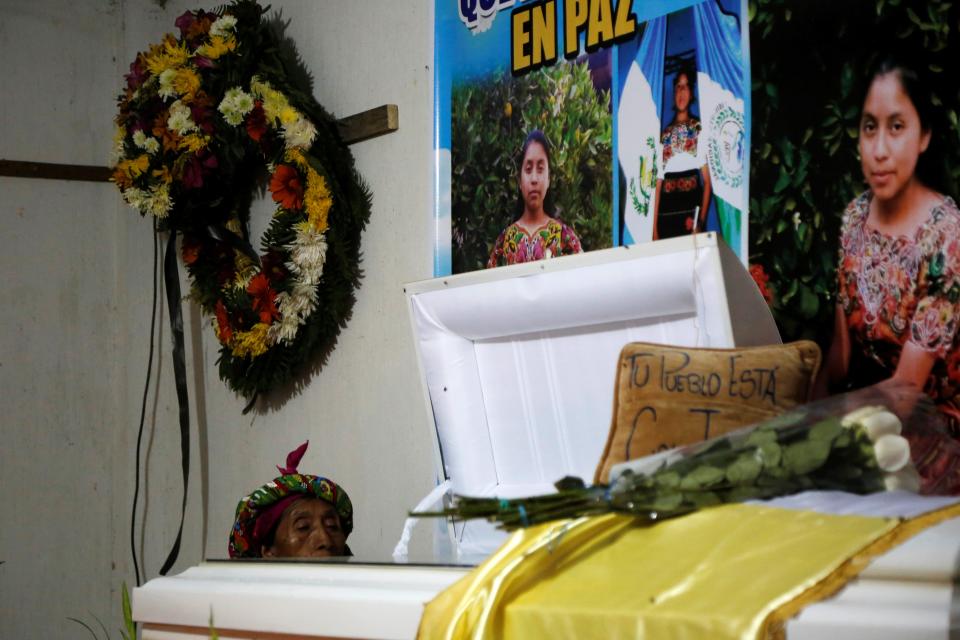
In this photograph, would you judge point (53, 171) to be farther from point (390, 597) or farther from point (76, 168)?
point (390, 597)

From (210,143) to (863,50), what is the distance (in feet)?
6.26

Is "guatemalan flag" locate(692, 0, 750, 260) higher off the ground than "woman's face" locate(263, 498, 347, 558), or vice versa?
"guatemalan flag" locate(692, 0, 750, 260)

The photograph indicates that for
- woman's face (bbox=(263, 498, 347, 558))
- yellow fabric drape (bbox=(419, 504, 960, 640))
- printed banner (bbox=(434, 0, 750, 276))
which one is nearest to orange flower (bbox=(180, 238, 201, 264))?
printed banner (bbox=(434, 0, 750, 276))

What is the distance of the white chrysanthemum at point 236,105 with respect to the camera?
311 cm

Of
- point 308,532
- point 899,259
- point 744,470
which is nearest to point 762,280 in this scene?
point 899,259

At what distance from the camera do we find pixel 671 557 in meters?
0.99

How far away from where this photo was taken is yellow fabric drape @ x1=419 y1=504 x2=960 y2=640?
878 millimetres

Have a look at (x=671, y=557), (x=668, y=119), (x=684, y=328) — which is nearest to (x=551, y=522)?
(x=671, y=557)

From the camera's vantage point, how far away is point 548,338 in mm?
2008

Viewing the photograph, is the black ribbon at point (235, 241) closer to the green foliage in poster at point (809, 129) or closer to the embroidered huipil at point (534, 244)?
the embroidered huipil at point (534, 244)

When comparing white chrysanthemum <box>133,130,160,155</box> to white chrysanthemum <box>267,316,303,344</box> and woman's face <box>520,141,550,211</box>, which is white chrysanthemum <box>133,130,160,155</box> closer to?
white chrysanthemum <box>267,316,303,344</box>

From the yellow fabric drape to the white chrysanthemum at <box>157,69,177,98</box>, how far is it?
8.21 feet

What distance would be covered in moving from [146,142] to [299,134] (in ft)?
1.88

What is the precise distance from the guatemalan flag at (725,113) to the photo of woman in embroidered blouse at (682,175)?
1.0 inches
